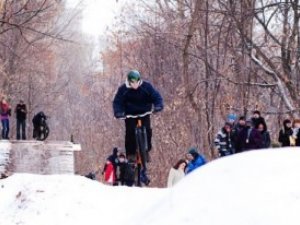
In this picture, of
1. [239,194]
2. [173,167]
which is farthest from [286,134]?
[239,194]

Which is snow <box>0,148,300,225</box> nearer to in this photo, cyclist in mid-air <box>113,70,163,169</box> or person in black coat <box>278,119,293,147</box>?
cyclist in mid-air <box>113,70,163,169</box>

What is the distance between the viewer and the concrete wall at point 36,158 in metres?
13.6

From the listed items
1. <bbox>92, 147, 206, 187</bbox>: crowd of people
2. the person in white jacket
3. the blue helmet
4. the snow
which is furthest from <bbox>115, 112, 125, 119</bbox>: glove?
the snow

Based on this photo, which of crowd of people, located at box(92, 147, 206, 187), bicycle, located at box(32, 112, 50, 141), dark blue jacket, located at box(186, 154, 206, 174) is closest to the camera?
crowd of people, located at box(92, 147, 206, 187)

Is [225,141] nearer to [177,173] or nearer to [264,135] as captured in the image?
[264,135]

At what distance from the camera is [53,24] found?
40.0 m

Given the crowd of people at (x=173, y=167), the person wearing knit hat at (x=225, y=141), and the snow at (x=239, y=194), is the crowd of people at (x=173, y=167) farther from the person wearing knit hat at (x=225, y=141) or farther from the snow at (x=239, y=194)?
the snow at (x=239, y=194)

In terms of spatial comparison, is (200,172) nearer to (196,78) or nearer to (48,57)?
(196,78)

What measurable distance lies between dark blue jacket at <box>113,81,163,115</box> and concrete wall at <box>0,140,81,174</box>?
4.37m

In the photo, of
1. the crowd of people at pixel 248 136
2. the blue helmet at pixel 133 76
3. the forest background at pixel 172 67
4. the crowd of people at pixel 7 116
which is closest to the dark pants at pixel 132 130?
the blue helmet at pixel 133 76

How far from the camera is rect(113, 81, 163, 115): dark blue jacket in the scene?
364 inches

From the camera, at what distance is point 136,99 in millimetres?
9297

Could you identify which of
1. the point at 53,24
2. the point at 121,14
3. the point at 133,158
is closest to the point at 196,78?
the point at 121,14

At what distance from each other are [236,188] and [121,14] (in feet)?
107
